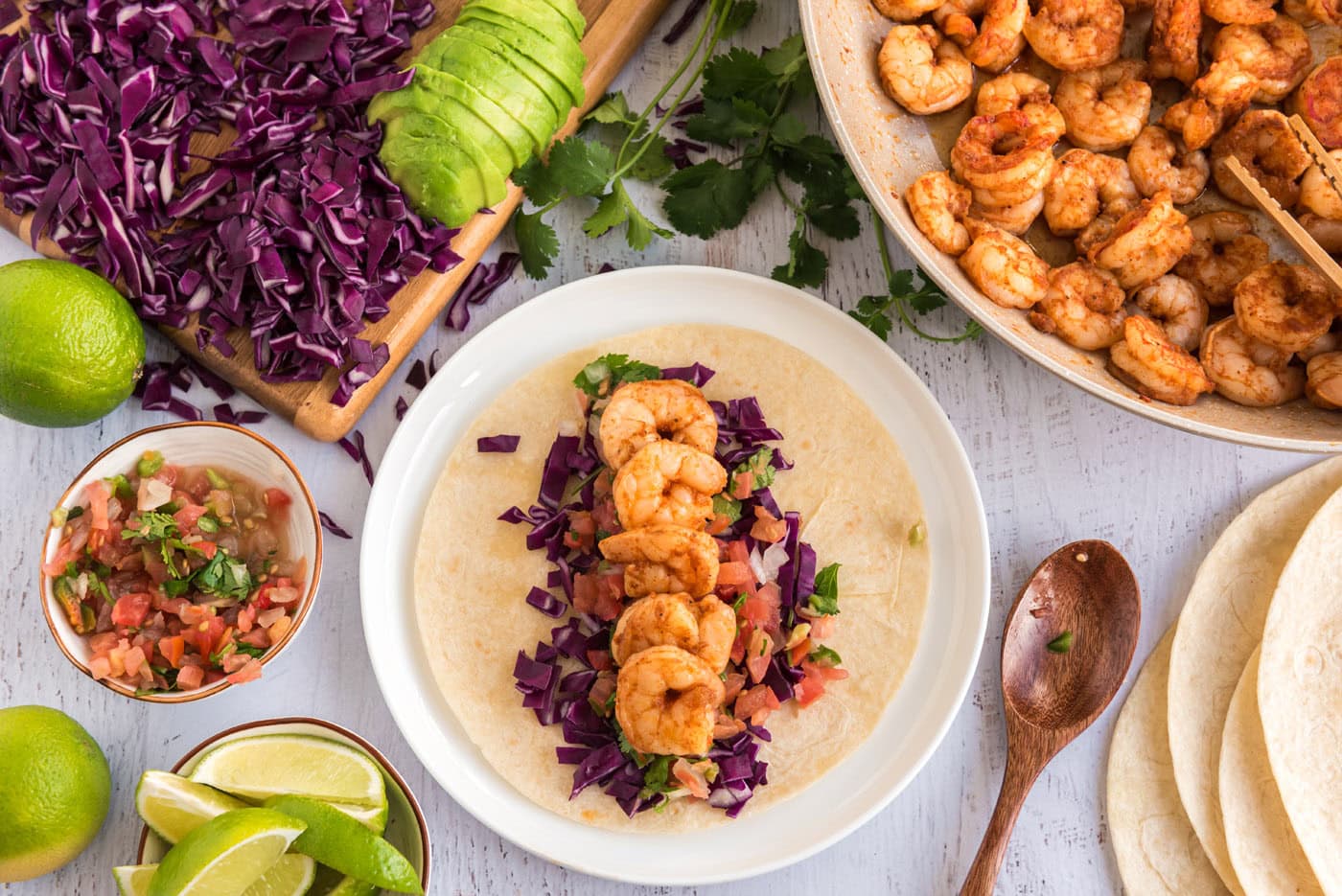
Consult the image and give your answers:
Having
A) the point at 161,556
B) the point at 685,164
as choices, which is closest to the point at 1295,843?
the point at 685,164

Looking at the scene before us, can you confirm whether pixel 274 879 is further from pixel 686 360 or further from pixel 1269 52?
pixel 1269 52

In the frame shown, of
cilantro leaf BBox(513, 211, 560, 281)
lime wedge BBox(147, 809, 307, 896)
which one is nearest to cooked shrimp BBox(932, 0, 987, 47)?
cilantro leaf BBox(513, 211, 560, 281)

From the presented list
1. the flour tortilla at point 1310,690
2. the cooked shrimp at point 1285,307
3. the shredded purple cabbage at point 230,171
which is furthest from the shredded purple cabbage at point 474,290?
the flour tortilla at point 1310,690

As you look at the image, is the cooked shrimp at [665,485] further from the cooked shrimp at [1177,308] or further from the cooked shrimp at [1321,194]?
the cooked shrimp at [1321,194]

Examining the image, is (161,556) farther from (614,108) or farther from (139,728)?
(614,108)

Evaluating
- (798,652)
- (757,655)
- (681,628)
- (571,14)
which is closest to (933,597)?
(798,652)

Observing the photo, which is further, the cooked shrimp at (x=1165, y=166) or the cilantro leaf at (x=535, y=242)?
the cilantro leaf at (x=535, y=242)
